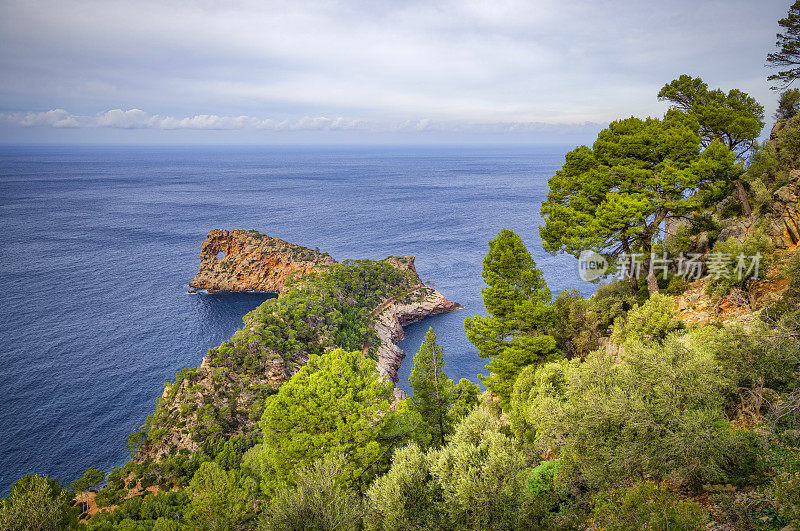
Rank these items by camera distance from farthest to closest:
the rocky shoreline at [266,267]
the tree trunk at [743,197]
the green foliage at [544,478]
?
the rocky shoreline at [266,267] < the tree trunk at [743,197] < the green foliage at [544,478]

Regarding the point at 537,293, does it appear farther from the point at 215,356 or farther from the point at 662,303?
the point at 215,356

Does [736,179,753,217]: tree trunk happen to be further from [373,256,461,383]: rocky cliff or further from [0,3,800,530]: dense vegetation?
[373,256,461,383]: rocky cliff

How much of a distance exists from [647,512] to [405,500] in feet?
26.9

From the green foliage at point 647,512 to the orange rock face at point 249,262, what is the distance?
77.4 meters

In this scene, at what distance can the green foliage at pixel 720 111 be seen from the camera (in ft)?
101

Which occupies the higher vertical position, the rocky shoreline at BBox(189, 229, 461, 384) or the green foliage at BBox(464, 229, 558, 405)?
the green foliage at BBox(464, 229, 558, 405)

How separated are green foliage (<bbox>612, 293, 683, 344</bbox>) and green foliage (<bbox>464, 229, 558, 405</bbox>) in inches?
211

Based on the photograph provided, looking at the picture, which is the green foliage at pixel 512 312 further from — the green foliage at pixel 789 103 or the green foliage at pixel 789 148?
the green foliage at pixel 789 103

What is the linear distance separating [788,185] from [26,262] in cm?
12983

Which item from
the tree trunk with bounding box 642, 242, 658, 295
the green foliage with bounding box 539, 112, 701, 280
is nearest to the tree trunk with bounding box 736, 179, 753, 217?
the green foliage with bounding box 539, 112, 701, 280

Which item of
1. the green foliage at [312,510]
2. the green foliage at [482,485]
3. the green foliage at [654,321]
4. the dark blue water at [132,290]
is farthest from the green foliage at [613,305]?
the dark blue water at [132,290]

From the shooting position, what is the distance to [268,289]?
89.6m

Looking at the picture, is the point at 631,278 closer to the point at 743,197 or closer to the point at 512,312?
the point at 512,312

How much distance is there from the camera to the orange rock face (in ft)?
291
